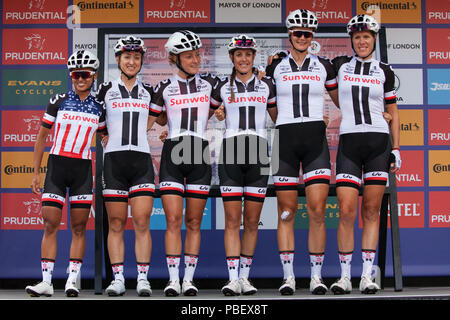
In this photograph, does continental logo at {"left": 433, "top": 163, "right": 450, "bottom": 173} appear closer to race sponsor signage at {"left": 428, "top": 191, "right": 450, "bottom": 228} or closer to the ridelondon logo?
race sponsor signage at {"left": 428, "top": 191, "right": 450, "bottom": 228}

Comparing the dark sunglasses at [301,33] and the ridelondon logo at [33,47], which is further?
the ridelondon logo at [33,47]

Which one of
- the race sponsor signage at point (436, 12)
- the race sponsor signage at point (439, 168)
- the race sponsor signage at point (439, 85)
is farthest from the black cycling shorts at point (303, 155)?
the race sponsor signage at point (436, 12)

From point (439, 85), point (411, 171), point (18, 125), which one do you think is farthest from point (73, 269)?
point (439, 85)

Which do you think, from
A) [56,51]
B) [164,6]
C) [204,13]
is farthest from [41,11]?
[204,13]

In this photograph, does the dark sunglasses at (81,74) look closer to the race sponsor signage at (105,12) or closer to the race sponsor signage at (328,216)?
the race sponsor signage at (105,12)

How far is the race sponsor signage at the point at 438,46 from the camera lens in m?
5.74

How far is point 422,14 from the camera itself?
5.75 metres

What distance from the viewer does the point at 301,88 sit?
14.8 ft

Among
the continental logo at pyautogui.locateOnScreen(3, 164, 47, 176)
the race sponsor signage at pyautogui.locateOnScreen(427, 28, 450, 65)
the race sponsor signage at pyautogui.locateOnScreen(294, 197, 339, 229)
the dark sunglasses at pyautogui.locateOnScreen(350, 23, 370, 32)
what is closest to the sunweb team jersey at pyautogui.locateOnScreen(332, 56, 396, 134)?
the dark sunglasses at pyautogui.locateOnScreen(350, 23, 370, 32)

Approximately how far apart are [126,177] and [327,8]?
2.69 m

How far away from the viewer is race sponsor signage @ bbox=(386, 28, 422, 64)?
5727 mm

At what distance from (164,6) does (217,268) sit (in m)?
2.59

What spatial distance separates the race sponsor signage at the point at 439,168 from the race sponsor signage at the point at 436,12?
4.22 feet
